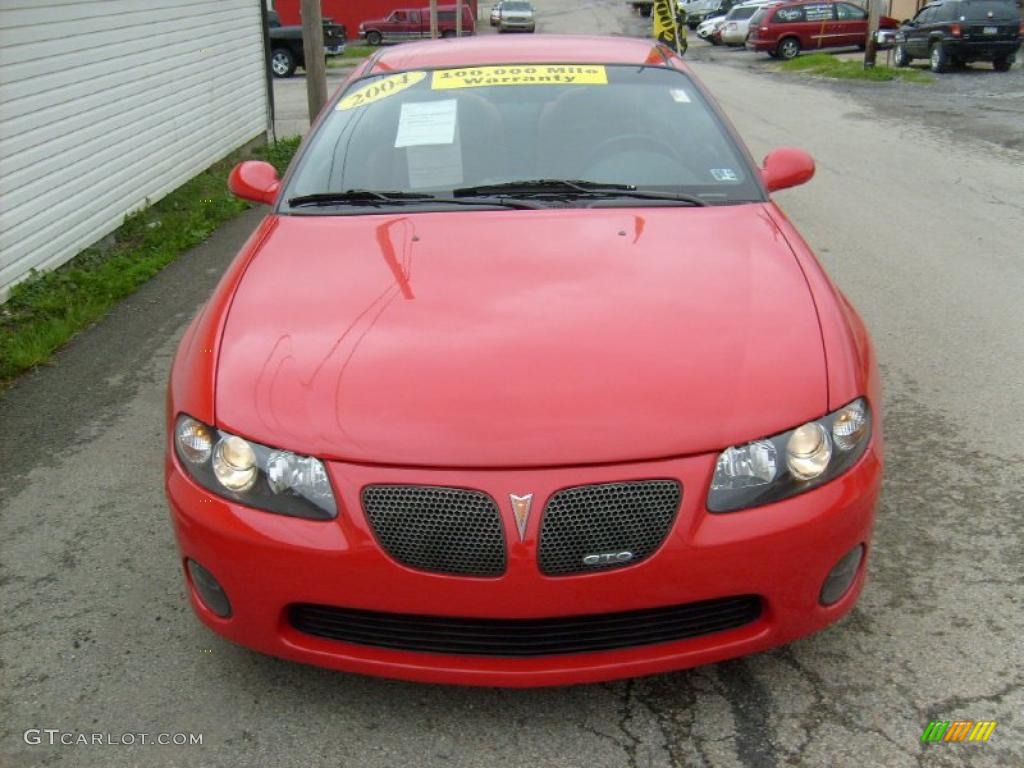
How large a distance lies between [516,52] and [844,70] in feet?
75.0

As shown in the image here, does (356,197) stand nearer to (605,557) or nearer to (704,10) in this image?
(605,557)

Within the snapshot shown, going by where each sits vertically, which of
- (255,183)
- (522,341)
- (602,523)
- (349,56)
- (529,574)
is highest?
(255,183)

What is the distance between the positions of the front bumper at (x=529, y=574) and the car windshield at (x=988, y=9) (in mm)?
23684

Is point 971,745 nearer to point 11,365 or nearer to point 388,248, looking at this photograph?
point 388,248

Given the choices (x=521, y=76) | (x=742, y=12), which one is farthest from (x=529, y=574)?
(x=742, y=12)

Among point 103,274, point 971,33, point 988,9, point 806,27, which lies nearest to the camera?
point 103,274

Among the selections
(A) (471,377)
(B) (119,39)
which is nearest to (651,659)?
(A) (471,377)

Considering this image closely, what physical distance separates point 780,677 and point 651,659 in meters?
0.51

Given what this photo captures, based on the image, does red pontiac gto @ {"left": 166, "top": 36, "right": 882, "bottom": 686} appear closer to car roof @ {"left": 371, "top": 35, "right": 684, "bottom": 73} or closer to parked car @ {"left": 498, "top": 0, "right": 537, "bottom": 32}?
car roof @ {"left": 371, "top": 35, "right": 684, "bottom": 73}

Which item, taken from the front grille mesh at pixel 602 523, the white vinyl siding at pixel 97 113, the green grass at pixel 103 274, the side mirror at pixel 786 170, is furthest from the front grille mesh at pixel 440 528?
the white vinyl siding at pixel 97 113

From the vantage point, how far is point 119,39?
881 cm

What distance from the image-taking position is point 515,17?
147 ft

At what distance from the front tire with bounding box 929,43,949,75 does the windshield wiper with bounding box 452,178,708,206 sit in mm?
22725

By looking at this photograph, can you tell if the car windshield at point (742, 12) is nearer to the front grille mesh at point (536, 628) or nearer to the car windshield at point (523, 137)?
the car windshield at point (523, 137)
